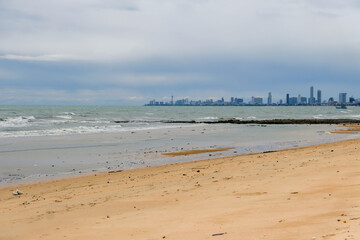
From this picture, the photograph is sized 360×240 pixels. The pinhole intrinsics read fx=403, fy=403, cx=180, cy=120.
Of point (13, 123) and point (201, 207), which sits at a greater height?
point (201, 207)

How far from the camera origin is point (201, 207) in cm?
734

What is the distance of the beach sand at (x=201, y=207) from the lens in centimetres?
574

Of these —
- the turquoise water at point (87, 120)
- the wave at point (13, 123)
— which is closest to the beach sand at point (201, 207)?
the turquoise water at point (87, 120)

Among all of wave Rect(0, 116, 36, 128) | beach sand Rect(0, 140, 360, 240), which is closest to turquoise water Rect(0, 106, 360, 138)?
wave Rect(0, 116, 36, 128)

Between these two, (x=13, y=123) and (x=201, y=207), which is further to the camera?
(x=13, y=123)

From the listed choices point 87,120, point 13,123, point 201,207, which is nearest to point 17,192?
point 201,207

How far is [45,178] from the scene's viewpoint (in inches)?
532

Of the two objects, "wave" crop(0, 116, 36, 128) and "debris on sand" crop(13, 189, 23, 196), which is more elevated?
"wave" crop(0, 116, 36, 128)

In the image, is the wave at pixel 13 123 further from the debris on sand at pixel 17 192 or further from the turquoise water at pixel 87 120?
the debris on sand at pixel 17 192

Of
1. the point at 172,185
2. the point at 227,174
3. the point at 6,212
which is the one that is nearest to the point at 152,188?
the point at 172,185

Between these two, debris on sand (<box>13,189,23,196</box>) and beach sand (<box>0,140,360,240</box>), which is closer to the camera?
→ beach sand (<box>0,140,360,240</box>)

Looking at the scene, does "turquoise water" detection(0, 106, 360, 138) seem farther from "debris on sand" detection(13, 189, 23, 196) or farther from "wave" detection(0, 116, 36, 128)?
"debris on sand" detection(13, 189, 23, 196)

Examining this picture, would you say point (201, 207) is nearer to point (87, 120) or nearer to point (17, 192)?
point (17, 192)

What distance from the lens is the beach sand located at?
574cm
